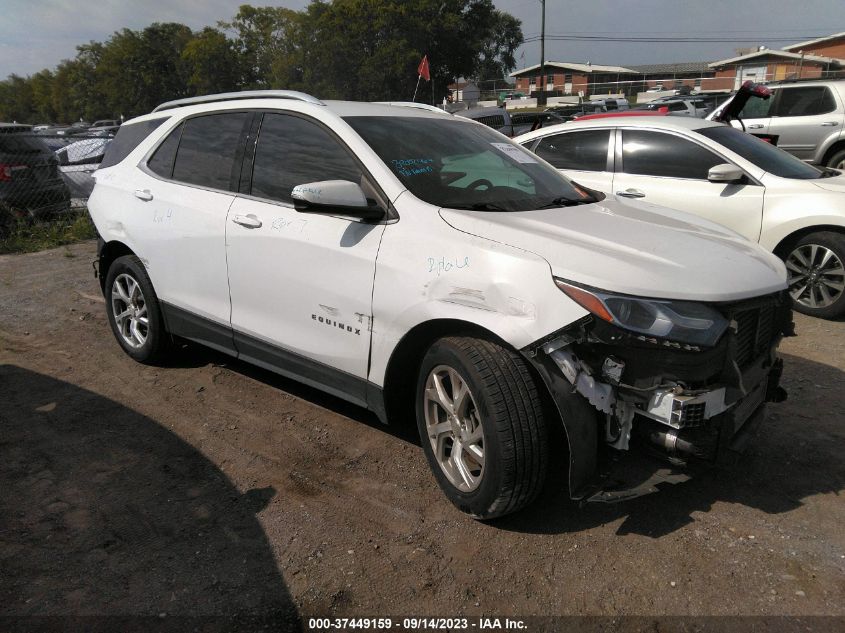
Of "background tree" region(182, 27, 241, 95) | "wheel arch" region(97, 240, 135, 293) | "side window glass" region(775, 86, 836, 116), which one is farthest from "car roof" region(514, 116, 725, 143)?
"background tree" region(182, 27, 241, 95)

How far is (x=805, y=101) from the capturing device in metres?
10.9

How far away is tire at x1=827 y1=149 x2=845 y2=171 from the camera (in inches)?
416

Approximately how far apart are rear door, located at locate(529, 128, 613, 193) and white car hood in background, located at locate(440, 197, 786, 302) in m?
3.29

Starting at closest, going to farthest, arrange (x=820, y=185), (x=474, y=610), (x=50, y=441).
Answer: (x=474, y=610)
(x=50, y=441)
(x=820, y=185)

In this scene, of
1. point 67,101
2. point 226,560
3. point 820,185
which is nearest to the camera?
point 226,560

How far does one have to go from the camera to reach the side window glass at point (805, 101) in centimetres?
1073

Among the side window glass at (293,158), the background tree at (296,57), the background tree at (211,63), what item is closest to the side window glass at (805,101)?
the side window glass at (293,158)

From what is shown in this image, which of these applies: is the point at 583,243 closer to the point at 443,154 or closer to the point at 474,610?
the point at 443,154

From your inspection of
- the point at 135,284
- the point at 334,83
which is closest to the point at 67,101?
the point at 334,83

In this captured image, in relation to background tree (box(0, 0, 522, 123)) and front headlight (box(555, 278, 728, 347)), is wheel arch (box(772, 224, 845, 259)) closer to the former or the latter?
front headlight (box(555, 278, 728, 347))

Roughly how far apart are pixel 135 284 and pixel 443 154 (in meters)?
2.46

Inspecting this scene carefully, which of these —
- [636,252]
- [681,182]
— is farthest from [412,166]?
[681,182]

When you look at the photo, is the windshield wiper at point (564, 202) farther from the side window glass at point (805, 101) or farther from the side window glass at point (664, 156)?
the side window glass at point (805, 101)

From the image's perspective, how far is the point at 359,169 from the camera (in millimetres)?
3199
